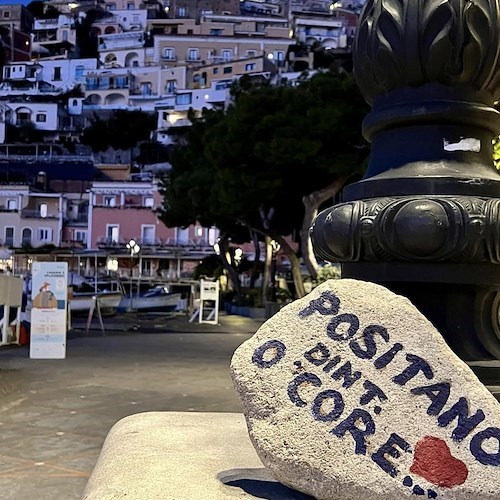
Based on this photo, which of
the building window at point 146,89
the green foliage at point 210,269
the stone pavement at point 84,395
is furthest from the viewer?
the building window at point 146,89

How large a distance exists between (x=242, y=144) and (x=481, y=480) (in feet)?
61.3

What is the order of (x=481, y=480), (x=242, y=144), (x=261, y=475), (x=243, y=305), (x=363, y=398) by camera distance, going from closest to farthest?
(x=481, y=480), (x=363, y=398), (x=261, y=475), (x=242, y=144), (x=243, y=305)

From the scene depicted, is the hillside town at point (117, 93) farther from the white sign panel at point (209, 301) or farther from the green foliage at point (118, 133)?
the white sign panel at point (209, 301)

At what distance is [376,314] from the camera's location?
262 cm

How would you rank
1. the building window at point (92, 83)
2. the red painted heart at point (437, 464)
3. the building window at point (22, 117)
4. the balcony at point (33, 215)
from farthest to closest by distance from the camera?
the building window at point (92, 83), the building window at point (22, 117), the balcony at point (33, 215), the red painted heart at point (437, 464)

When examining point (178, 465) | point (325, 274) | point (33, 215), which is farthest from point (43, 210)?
point (178, 465)

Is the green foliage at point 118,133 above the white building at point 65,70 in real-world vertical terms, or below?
below

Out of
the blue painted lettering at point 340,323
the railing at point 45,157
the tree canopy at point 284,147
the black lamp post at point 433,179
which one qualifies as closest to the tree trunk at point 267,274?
the tree canopy at point 284,147

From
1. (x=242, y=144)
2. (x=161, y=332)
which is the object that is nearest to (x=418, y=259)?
(x=161, y=332)

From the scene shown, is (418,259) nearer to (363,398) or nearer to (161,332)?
(363,398)

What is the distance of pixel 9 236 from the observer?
5309 cm

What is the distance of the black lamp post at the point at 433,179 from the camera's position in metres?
2.93

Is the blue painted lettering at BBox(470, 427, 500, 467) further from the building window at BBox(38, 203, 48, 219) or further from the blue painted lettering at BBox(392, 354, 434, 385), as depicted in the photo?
the building window at BBox(38, 203, 48, 219)

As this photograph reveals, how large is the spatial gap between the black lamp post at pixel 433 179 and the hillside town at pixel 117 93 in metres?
34.6
